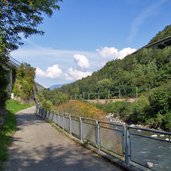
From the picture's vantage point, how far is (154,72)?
3098 inches

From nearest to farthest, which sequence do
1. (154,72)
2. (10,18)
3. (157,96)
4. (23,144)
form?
1. (23,144)
2. (10,18)
3. (157,96)
4. (154,72)

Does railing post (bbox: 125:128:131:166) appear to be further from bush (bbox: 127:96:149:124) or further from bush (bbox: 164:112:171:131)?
bush (bbox: 127:96:149:124)

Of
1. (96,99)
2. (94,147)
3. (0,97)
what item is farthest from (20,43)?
(96,99)

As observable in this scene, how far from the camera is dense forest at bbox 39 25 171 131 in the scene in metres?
41.8

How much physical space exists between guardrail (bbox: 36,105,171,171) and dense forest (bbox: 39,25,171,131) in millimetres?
24096

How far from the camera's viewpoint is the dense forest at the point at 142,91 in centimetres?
4181

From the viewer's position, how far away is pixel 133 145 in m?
9.04

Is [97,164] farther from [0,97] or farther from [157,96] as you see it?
[157,96]

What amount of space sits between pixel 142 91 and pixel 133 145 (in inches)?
2208

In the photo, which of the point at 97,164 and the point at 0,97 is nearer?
the point at 97,164

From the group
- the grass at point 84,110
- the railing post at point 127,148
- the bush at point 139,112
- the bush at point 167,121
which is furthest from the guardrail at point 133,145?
the bush at point 139,112

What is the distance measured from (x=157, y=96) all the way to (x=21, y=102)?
2455cm

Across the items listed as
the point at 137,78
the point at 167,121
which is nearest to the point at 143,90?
the point at 137,78

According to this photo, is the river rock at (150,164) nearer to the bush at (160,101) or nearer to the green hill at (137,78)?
the bush at (160,101)
